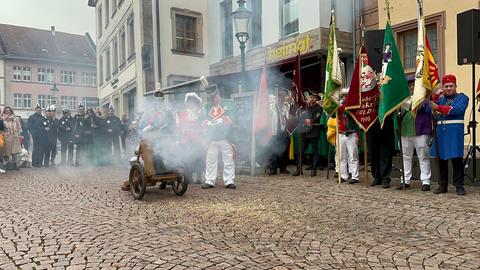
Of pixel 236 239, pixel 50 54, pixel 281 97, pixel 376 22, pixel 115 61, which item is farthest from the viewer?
pixel 115 61

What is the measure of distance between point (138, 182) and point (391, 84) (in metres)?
3.96

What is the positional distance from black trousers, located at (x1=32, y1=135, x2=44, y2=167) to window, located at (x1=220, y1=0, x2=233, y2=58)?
6083mm

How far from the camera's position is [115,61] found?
25.8 meters

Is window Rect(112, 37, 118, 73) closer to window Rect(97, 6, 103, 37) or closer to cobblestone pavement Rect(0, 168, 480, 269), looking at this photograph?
window Rect(97, 6, 103, 37)

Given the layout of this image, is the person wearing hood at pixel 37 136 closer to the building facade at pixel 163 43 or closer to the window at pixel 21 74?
the building facade at pixel 163 43

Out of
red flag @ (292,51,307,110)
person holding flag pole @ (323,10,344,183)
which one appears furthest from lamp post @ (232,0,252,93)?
person holding flag pole @ (323,10,344,183)

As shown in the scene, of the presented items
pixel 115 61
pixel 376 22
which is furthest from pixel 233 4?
pixel 115 61

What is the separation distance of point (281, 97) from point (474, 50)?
3.69 meters

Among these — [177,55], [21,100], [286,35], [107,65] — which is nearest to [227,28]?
[286,35]

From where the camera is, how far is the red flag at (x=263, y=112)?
8383 mm

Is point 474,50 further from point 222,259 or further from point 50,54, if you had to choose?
point 50,54

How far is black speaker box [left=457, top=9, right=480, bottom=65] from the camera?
6.59 meters

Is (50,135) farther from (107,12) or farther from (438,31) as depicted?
(107,12)

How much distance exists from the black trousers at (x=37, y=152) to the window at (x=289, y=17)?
7.60 m
